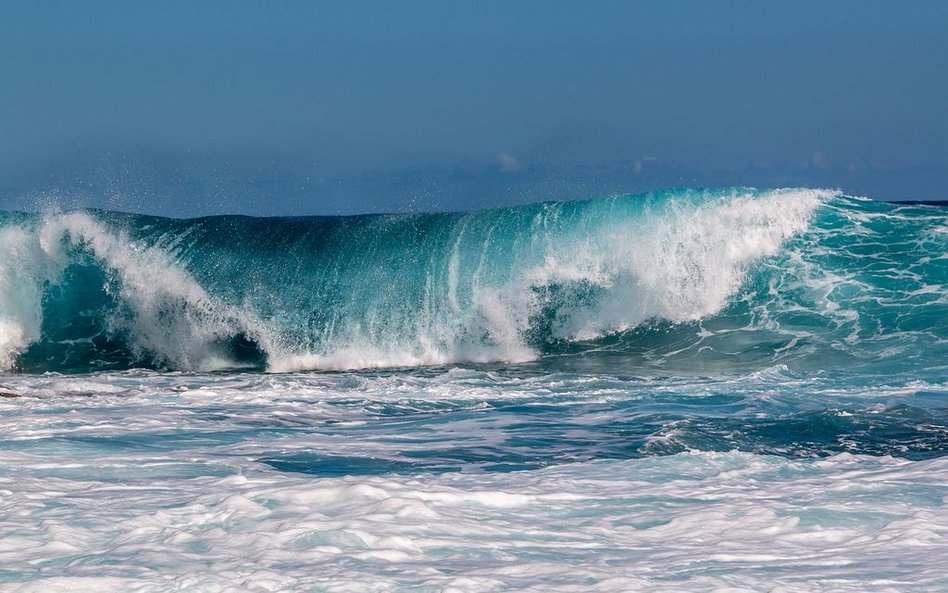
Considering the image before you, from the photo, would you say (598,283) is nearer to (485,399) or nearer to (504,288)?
(504,288)

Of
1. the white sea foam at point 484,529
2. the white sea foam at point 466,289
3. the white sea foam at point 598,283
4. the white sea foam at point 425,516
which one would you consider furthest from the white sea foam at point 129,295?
the white sea foam at point 484,529

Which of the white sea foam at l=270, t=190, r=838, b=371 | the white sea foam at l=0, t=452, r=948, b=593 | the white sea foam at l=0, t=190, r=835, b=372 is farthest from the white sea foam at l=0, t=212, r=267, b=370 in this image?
the white sea foam at l=0, t=452, r=948, b=593

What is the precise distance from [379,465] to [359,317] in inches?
416

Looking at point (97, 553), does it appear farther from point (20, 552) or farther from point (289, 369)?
point (289, 369)

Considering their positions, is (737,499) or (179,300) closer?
(737,499)

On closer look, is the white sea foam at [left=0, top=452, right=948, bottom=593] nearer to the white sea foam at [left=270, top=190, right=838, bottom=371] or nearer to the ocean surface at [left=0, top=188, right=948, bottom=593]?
the ocean surface at [left=0, top=188, right=948, bottom=593]

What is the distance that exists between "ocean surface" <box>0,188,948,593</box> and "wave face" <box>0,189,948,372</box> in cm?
6

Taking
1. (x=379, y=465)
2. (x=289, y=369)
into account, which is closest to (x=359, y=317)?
(x=289, y=369)

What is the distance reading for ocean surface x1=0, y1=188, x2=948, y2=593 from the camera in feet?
15.1

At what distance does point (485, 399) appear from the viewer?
10438 mm

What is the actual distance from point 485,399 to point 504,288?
6952mm

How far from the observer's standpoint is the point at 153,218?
20312 mm

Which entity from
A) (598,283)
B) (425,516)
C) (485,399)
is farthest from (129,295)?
(425,516)

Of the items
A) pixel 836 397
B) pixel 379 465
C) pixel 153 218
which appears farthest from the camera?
pixel 153 218
